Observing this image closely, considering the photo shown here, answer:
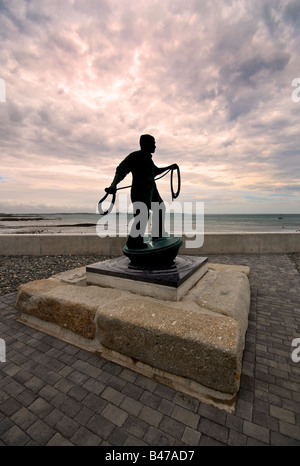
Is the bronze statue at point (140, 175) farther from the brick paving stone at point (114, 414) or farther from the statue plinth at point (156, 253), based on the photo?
the brick paving stone at point (114, 414)

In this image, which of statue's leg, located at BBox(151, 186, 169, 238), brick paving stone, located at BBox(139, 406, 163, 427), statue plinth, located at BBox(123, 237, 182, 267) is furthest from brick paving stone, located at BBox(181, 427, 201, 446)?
statue's leg, located at BBox(151, 186, 169, 238)

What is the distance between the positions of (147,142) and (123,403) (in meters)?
4.10

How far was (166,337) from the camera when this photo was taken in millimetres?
2471

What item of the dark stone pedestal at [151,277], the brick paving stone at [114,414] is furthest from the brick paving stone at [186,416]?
the dark stone pedestal at [151,277]

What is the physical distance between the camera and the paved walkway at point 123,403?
187 cm

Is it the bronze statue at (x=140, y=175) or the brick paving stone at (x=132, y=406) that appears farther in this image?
the bronze statue at (x=140, y=175)

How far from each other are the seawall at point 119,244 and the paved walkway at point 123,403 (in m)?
6.18

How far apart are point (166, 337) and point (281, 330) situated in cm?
228

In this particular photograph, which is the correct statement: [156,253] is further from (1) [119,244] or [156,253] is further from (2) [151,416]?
(1) [119,244]

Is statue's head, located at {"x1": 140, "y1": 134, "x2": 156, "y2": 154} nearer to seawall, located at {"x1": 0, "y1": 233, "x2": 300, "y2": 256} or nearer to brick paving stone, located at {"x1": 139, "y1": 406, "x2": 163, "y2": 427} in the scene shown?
brick paving stone, located at {"x1": 139, "y1": 406, "x2": 163, "y2": 427}

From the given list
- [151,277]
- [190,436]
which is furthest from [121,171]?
[190,436]

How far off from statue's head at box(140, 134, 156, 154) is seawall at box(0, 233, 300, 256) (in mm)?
5738

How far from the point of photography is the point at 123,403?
7.16ft
